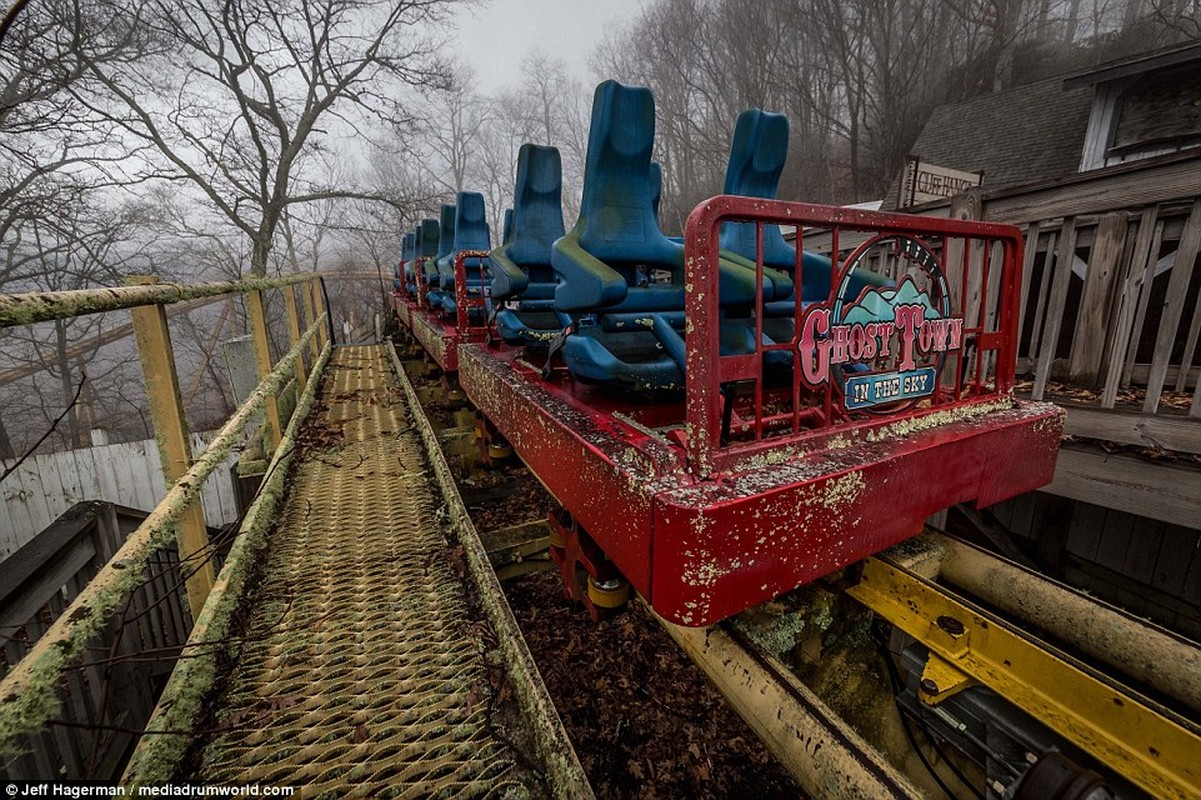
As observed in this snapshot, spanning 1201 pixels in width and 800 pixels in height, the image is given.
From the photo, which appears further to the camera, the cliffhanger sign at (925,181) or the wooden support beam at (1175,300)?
the cliffhanger sign at (925,181)

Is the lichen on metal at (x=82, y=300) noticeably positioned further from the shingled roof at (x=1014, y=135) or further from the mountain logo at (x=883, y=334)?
the shingled roof at (x=1014, y=135)

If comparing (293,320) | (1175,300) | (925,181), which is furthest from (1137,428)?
(925,181)

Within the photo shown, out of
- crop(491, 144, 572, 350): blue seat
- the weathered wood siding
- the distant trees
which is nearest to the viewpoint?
crop(491, 144, 572, 350): blue seat

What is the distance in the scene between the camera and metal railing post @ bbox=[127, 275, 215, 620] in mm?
1507

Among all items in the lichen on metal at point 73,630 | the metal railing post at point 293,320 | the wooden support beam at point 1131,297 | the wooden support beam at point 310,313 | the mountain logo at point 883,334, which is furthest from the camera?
the wooden support beam at point 310,313

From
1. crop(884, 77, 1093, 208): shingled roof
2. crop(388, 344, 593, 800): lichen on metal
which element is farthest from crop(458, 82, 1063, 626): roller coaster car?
crop(884, 77, 1093, 208): shingled roof

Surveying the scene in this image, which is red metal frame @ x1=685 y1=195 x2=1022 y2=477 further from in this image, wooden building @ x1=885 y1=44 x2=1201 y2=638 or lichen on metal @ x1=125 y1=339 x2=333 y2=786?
wooden building @ x1=885 y1=44 x2=1201 y2=638

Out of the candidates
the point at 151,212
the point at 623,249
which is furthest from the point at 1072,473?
the point at 151,212

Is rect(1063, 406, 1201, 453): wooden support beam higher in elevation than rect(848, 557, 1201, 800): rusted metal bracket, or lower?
higher

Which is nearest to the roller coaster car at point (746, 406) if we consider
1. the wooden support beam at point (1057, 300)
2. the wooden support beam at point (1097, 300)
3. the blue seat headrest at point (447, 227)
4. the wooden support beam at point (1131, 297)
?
the wooden support beam at point (1131, 297)

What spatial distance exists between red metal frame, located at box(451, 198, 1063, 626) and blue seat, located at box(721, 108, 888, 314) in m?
0.64

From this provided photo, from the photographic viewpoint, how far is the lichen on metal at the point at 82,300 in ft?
2.85

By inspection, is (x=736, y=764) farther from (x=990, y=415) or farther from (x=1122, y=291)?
(x=1122, y=291)

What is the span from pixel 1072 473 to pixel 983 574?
5.57 feet
